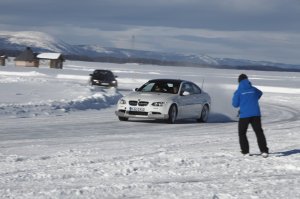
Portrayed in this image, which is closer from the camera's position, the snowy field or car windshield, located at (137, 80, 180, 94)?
the snowy field

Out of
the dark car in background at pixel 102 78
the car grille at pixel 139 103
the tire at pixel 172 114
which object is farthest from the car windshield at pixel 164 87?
the dark car in background at pixel 102 78

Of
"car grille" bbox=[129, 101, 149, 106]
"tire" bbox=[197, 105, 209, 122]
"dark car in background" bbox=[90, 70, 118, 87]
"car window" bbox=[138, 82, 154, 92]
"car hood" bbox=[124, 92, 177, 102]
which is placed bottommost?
"dark car in background" bbox=[90, 70, 118, 87]

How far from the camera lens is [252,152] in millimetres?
11922

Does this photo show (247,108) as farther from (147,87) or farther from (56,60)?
(56,60)

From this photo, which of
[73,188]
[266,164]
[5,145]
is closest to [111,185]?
[73,188]

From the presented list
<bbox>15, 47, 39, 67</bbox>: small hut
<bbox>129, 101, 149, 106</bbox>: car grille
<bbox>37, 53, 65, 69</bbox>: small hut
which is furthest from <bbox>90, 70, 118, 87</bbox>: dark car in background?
<bbox>15, 47, 39, 67</bbox>: small hut

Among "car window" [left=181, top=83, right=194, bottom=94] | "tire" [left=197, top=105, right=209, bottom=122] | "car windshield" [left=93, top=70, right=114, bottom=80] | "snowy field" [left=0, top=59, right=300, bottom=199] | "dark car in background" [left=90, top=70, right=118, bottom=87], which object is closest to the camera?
"snowy field" [left=0, top=59, right=300, bottom=199]

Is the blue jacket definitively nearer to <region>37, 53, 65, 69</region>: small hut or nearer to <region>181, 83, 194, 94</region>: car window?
<region>181, 83, 194, 94</region>: car window

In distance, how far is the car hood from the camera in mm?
18734

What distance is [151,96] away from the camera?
61.9ft

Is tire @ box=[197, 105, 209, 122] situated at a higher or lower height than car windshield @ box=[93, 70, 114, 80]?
higher

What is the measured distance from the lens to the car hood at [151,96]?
738 inches

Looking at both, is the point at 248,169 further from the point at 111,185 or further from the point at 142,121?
the point at 142,121

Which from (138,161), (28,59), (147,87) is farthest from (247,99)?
(28,59)
